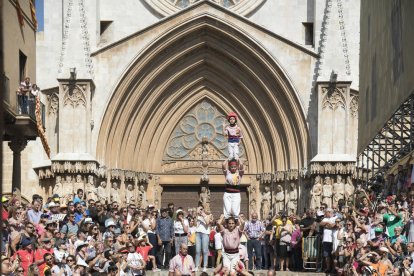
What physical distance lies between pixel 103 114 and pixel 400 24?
14074 millimetres

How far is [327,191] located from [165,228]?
38.0 ft

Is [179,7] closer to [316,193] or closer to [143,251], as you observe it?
[316,193]

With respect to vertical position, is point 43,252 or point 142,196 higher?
point 142,196

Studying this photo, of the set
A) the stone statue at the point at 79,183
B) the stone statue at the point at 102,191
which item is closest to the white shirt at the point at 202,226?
the stone statue at the point at 79,183

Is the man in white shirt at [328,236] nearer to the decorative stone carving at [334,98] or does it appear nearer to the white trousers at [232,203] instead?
the white trousers at [232,203]

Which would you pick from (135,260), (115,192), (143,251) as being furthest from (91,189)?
(135,260)

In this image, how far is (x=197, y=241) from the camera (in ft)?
74.3

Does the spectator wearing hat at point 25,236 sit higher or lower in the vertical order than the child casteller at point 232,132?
lower

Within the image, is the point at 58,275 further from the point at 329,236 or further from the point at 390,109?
the point at 390,109

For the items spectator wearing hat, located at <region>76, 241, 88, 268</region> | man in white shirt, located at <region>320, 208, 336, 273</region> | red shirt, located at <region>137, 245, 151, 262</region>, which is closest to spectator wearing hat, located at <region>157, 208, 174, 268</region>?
red shirt, located at <region>137, 245, 151, 262</region>

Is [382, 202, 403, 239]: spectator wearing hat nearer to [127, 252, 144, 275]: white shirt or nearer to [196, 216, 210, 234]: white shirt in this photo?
[196, 216, 210, 234]: white shirt

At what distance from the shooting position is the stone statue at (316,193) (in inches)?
1324

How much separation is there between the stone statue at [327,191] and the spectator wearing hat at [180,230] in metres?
11.3

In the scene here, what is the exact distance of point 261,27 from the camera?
117ft
